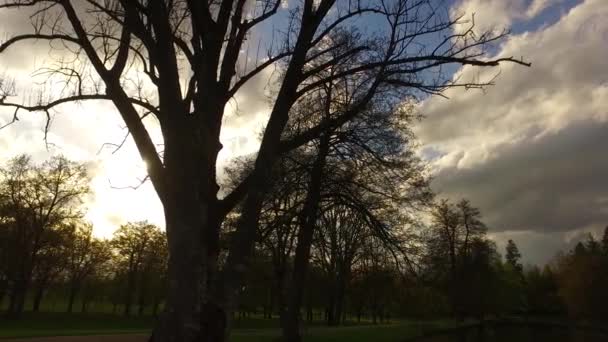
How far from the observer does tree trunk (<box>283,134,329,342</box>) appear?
1309cm

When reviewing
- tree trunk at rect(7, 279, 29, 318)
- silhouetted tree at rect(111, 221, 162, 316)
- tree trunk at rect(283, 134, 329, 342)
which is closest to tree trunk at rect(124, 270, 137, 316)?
silhouetted tree at rect(111, 221, 162, 316)

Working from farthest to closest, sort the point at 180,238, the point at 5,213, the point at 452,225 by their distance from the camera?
the point at 452,225 → the point at 5,213 → the point at 180,238

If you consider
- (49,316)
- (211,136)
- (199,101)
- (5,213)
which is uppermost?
(5,213)

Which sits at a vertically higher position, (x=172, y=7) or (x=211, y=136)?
(x=172, y=7)

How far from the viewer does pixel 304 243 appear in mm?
14570

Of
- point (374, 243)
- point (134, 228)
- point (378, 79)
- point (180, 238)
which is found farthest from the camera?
point (134, 228)

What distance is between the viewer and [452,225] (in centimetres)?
4881

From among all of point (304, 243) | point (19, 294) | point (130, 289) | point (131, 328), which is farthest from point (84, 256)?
point (304, 243)

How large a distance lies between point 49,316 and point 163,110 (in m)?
40.9

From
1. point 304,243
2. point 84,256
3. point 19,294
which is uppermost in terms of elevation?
point 84,256

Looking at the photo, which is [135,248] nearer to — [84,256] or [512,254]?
[84,256]

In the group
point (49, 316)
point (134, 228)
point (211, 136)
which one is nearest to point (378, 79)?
point (211, 136)

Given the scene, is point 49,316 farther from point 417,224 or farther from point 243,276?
point 243,276

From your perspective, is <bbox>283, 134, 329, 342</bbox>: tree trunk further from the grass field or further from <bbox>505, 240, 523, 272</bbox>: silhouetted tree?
<bbox>505, 240, 523, 272</bbox>: silhouetted tree
